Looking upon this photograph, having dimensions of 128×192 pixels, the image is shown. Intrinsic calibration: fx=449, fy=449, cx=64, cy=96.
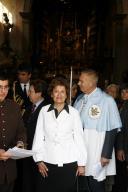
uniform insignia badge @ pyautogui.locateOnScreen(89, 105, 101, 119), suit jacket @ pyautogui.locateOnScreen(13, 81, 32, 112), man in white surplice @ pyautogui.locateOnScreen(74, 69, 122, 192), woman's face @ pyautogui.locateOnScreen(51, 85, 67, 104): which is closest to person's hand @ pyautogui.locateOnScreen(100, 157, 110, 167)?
man in white surplice @ pyautogui.locateOnScreen(74, 69, 122, 192)

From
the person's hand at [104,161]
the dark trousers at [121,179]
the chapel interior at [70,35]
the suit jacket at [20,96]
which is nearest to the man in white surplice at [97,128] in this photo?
the person's hand at [104,161]

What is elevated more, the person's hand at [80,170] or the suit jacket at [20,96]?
the suit jacket at [20,96]

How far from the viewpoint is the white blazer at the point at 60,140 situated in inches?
164

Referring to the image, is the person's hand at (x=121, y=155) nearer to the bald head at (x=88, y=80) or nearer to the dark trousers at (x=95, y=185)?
the dark trousers at (x=95, y=185)

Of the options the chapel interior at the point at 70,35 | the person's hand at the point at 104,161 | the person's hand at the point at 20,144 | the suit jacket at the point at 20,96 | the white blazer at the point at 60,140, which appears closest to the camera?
the person's hand at the point at 20,144

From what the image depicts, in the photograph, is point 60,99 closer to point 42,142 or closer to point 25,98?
point 42,142

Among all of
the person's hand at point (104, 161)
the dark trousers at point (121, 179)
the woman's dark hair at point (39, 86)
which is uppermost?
the woman's dark hair at point (39, 86)

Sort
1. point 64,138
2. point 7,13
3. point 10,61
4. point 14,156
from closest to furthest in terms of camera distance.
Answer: point 14,156
point 64,138
point 10,61
point 7,13

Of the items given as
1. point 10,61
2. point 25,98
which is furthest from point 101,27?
point 25,98

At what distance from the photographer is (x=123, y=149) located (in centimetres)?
546

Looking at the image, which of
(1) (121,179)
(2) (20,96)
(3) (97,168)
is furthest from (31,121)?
(1) (121,179)

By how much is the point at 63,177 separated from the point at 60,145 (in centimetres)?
30

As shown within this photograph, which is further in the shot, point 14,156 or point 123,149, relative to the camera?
point 123,149

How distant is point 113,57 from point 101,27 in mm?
1989
